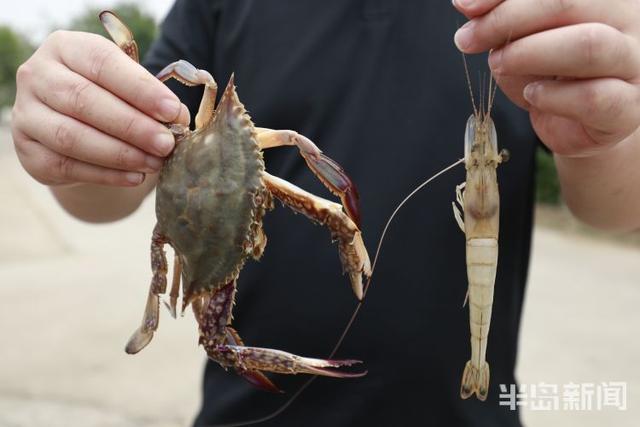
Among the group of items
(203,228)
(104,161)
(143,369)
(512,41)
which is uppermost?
(512,41)

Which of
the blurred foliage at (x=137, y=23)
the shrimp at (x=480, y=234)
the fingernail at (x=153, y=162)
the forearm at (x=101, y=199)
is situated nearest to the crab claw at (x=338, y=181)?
the shrimp at (x=480, y=234)

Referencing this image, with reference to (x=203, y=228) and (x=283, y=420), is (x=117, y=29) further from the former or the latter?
(x=283, y=420)

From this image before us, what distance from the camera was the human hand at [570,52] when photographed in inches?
39.0

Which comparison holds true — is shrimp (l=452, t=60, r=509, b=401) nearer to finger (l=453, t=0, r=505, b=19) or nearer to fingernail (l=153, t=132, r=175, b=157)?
finger (l=453, t=0, r=505, b=19)

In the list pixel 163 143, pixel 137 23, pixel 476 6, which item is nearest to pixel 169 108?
pixel 163 143

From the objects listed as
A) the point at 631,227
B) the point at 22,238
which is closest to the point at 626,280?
the point at 631,227

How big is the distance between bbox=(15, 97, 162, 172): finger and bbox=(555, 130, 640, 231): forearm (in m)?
0.96

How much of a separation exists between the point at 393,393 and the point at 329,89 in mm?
823

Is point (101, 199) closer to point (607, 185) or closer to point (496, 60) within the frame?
point (496, 60)

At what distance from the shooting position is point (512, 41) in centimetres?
104

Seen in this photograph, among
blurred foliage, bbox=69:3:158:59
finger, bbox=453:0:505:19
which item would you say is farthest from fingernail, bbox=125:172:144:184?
blurred foliage, bbox=69:3:158:59

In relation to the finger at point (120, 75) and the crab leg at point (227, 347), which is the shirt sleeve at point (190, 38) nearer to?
the finger at point (120, 75)

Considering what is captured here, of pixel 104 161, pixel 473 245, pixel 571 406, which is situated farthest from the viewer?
pixel 571 406

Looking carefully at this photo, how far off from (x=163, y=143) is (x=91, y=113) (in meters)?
0.14
